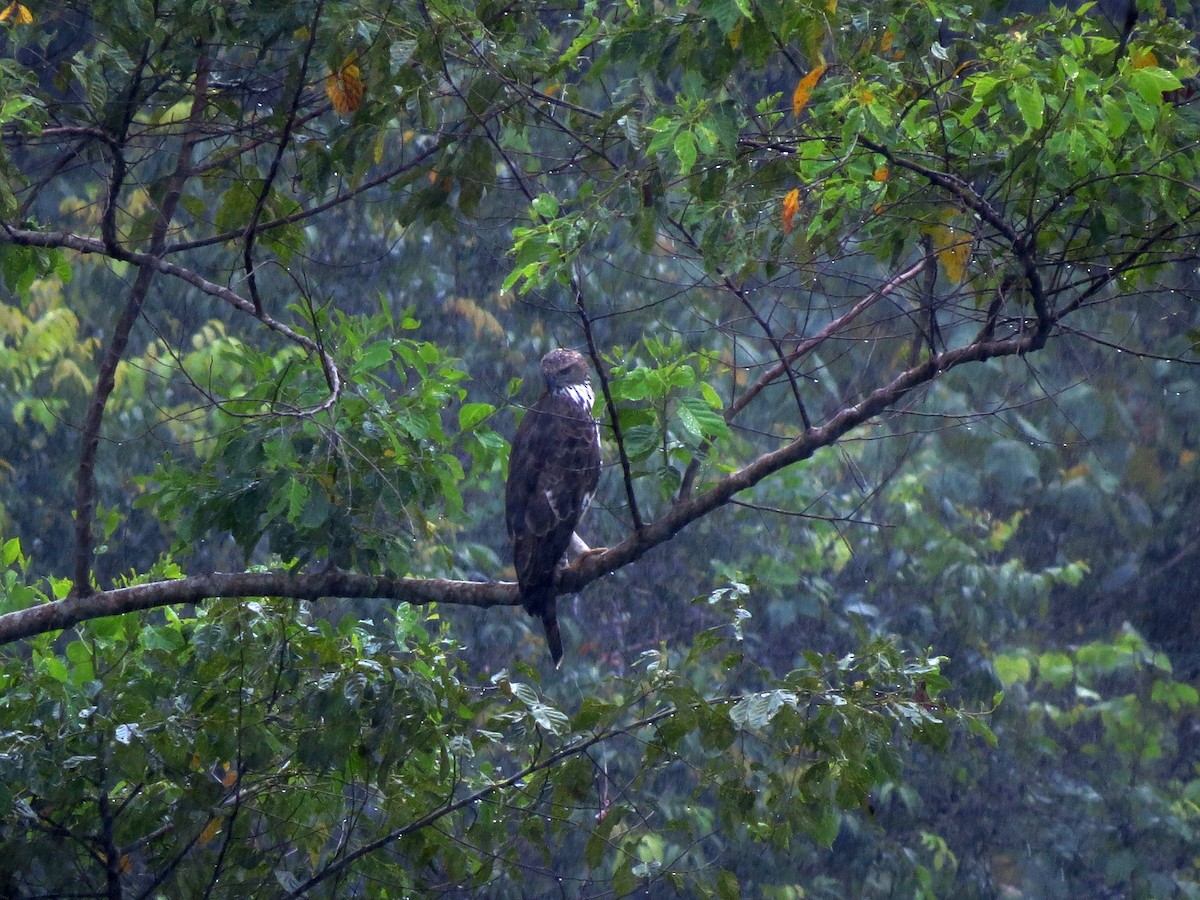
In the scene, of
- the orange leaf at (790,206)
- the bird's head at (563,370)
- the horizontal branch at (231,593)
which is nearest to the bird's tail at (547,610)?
the horizontal branch at (231,593)

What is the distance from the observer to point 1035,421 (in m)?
7.32

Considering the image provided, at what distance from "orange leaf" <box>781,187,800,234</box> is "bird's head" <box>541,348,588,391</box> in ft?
7.02

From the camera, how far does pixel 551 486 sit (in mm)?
4723

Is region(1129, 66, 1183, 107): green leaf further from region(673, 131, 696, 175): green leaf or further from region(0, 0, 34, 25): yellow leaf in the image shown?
region(0, 0, 34, 25): yellow leaf

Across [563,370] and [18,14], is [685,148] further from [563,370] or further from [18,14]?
[563,370]

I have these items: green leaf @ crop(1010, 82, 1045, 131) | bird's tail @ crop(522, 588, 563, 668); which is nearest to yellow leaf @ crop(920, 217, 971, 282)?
green leaf @ crop(1010, 82, 1045, 131)

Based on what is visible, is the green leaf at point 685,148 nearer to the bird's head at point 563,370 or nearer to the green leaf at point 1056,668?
the bird's head at point 563,370

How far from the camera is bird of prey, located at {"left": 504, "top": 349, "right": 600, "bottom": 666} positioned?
14.7ft

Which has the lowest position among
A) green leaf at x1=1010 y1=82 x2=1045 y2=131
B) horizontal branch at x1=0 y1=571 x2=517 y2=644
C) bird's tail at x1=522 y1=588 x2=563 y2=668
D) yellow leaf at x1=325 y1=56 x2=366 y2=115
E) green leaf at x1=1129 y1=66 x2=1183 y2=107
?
horizontal branch at x1=0 y1=571 x2=517 y2=644

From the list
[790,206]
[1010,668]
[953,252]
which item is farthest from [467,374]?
[1010,668]

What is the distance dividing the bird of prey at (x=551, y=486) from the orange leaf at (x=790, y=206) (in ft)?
4.56

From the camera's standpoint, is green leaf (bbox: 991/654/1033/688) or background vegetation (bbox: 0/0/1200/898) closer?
background vegetation (bbox: 0/0/1200/898)

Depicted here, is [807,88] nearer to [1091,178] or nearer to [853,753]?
[1091,178]

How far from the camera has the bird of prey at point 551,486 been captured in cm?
447
